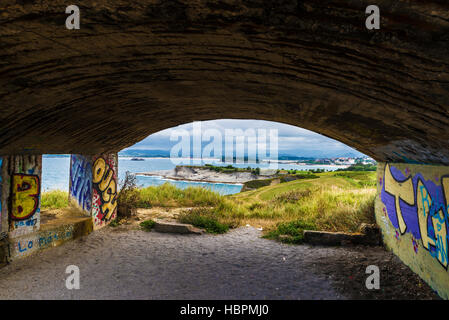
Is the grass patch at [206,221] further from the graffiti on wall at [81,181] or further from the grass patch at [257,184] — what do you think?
the grass patch at [257,184]

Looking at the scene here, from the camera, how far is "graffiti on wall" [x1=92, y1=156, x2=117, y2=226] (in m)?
9.15

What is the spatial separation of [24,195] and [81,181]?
104 inches

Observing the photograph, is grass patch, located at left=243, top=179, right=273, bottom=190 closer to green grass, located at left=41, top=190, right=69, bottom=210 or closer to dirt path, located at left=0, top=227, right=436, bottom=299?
green grass, located at left=41, top=190, right=69, bottom=210

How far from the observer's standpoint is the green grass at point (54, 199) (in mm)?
11602

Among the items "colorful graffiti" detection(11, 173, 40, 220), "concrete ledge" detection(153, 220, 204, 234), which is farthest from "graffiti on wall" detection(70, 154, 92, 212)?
"concrete ledge" detection(153, 220, 204, 234)

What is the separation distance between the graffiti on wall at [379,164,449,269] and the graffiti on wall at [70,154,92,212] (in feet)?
31.0

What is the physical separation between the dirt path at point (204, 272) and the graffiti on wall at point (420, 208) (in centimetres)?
91

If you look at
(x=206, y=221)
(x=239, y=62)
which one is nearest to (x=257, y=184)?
(x=206, y=221)

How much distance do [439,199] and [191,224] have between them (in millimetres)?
8013

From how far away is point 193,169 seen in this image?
58.7 metres

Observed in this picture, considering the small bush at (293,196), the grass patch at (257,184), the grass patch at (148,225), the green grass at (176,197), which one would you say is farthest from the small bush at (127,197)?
the grass patch at (257,184)

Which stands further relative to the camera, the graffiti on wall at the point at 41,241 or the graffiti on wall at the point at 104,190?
the graffiti on wall at the point at 104,190

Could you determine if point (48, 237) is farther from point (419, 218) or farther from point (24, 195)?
point (419, 218)
